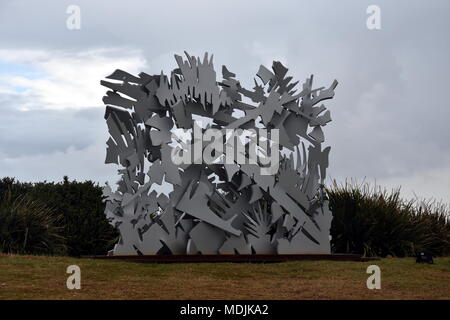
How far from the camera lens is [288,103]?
1728 centimetres

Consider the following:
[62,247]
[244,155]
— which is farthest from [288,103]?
[62,247]

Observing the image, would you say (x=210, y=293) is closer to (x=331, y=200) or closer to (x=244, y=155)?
(x=244, y=155)

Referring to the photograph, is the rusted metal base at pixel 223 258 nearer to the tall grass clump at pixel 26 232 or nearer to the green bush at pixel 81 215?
the tall grass clump at pixel 26 232

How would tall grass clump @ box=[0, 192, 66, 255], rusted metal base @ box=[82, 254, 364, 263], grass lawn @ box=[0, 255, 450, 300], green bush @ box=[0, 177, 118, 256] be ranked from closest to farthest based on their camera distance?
1. grass lawn @ box=[0, 255, 450, 300]
2. rusted metal base @ box=[82, 254, 364, 263]
3. tall grass clump @ box=[0, 192, 66, 255]
4. green bush @ box=[0, 177, 118, 256]

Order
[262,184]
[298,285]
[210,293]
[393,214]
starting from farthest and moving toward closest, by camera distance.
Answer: [393,214]
[262,184]
[298,285]
[210,293]

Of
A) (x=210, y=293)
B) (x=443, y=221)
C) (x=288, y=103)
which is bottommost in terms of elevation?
(x=210, y=293)

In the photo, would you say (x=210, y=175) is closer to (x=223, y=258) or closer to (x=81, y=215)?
(x=223, y=258)

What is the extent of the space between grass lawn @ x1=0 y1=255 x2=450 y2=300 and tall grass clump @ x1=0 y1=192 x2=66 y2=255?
344 centimetres

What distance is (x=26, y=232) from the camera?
19484mm

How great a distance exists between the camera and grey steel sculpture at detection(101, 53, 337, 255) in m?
16.4

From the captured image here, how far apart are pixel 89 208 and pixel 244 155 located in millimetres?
7584

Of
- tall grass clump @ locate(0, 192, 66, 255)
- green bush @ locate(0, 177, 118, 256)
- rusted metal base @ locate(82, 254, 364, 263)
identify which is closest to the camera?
rusted metal base @ locate(82, 254, 364, 263)

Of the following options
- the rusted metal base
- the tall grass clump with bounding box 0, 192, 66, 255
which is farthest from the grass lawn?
the tall grass clump with bounding box 0, 192, 66, 255

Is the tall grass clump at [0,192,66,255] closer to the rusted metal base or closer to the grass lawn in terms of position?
the grass lawn
